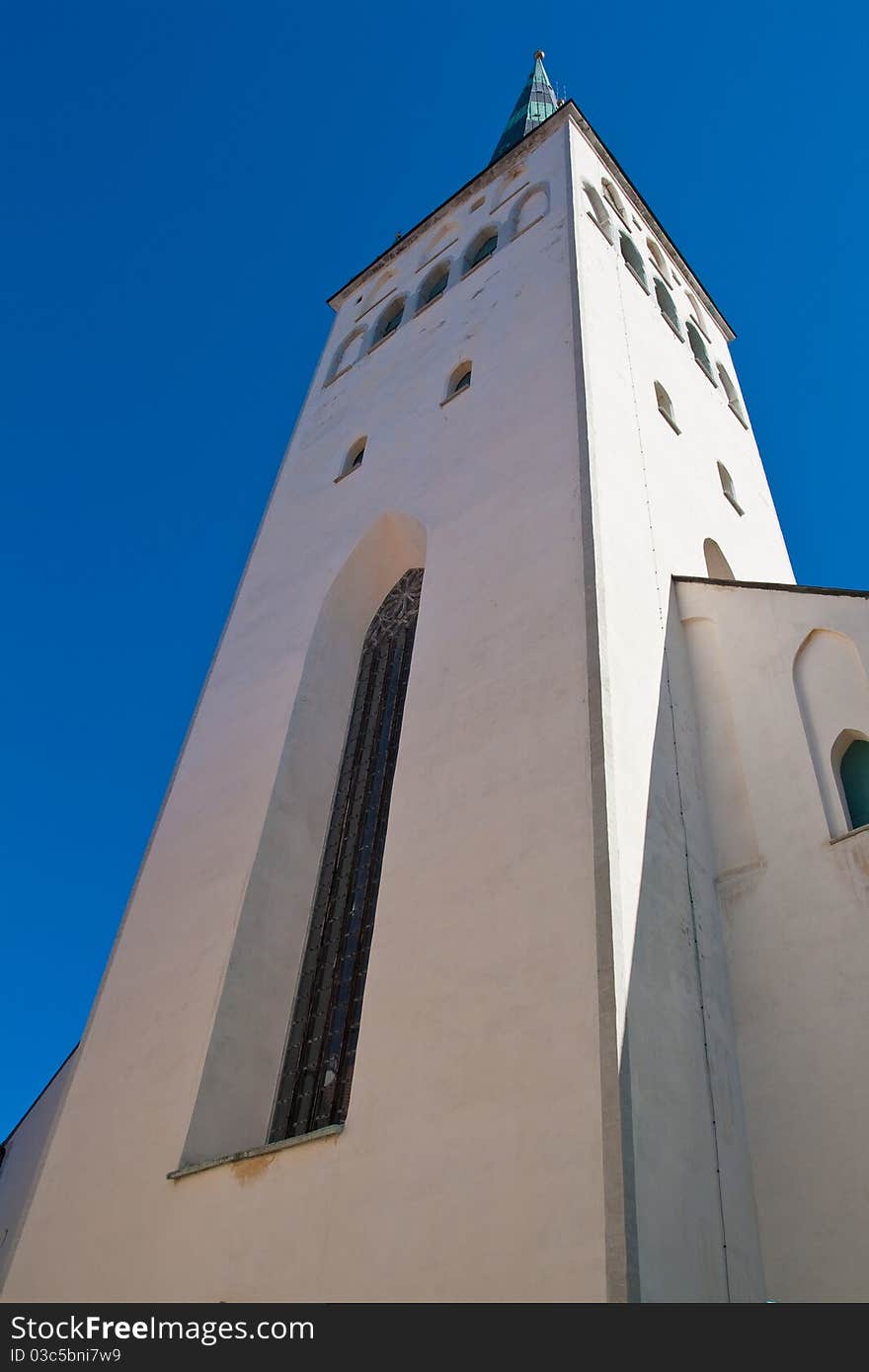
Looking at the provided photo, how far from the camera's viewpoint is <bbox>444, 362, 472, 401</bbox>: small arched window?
1256 centimetres

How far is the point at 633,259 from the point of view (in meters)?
15.7

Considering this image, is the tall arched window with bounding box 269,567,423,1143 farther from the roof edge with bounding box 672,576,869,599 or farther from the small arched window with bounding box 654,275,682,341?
the small arched window with bounding box 654,275,682,341

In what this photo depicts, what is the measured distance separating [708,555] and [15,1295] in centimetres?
909

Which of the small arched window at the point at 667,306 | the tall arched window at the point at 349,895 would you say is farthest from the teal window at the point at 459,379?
the small arched window at the point at 667,306

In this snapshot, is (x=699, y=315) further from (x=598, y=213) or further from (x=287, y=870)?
(x=287, y=870)

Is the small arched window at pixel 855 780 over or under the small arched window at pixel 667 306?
under

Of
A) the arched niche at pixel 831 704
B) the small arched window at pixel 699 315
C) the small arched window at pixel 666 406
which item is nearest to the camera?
the arched niche at pixel 831 704

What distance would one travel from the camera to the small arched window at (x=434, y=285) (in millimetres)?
16344

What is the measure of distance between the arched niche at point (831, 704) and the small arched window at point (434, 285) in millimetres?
9813

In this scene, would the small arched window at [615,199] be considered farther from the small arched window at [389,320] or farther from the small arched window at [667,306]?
the small arched window at [389,320]

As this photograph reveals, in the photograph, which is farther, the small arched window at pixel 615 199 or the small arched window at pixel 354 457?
the small arched window at pixel 615 199

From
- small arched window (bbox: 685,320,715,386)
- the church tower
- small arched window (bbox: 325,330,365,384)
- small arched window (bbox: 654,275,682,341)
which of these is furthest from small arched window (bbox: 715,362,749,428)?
small arched window (bbox: 325,330,365,384)

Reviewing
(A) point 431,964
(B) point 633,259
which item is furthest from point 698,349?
(A) point 431,964
